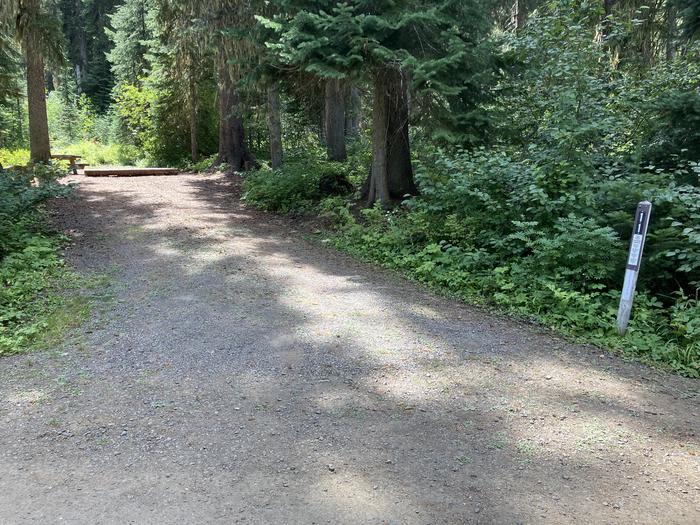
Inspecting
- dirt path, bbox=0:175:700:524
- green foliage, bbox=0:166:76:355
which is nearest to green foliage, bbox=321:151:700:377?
dirt path, bbox=0:175:700:524

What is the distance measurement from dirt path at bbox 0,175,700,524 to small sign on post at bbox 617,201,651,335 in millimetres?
633

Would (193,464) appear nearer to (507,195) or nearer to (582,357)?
(582,357)

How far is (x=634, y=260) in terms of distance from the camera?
5371mm

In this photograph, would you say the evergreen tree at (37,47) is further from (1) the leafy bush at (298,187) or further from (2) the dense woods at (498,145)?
(1) the leafy bush at (298,187)

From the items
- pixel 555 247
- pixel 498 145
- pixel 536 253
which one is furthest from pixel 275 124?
pixel 555 247

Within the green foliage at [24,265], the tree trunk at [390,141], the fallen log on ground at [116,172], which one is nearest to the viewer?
the green foliage at [24,265]

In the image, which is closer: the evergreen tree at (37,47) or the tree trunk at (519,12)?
the evergreen tree at (37,47)

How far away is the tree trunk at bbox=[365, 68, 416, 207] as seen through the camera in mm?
10023

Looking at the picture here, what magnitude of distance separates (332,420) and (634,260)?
3.51 meters

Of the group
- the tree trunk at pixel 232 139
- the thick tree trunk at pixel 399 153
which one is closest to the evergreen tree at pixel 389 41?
the thick tree trunk at pixel 399 153

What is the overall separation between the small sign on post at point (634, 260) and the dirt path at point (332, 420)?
2.08 feet

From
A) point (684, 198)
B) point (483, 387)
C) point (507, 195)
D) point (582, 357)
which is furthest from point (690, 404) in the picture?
point (507, 195)

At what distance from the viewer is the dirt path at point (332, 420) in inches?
114

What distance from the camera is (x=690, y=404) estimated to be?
4152 millimetres
